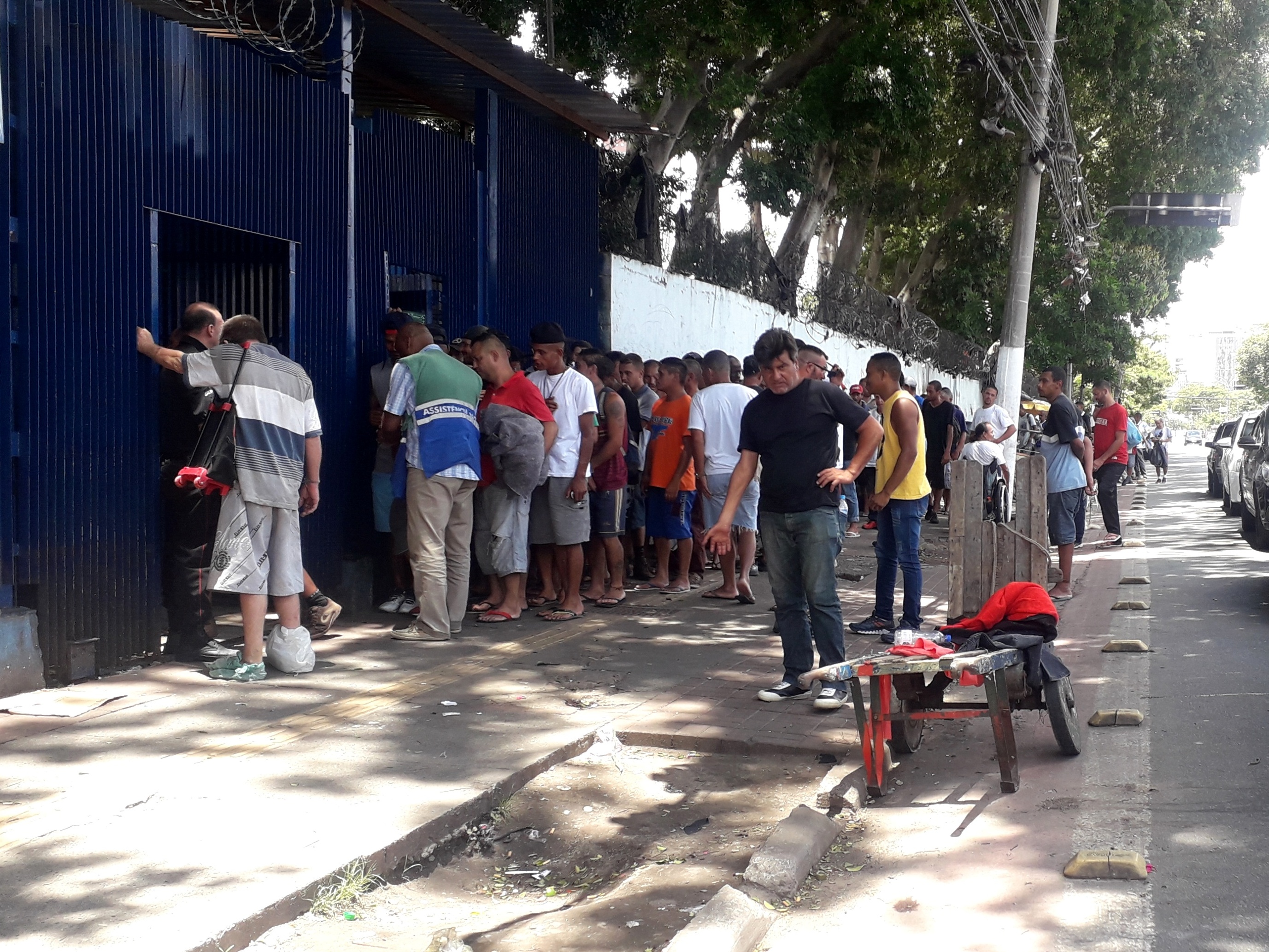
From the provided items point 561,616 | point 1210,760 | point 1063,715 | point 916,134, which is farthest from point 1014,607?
point 916,134

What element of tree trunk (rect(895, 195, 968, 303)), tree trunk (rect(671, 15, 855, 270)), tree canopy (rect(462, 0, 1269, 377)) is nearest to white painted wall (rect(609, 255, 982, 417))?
tree canopy (rect(462, 0, 1269, 377))

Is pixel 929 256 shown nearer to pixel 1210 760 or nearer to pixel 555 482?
pixel 555 482

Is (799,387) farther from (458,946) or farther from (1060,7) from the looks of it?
(1060,7)

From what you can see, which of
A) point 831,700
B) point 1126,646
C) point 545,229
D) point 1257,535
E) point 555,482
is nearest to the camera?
point 831,700

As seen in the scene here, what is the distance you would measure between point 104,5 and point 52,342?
1758 mm

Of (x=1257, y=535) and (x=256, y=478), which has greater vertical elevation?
(x=256, y=478)

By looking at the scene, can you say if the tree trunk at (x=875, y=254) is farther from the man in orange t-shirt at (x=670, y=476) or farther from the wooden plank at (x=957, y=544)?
the wooden plank at (x=957, y=544)

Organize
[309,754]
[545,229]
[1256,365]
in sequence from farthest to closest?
[1256,365]
[545,229]
[309,754]

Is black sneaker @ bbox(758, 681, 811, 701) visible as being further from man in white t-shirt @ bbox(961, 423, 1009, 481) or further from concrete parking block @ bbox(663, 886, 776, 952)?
man in white t-shirt @ bbox(961, 423, 1009, 481)

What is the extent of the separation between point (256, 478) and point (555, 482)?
250cm

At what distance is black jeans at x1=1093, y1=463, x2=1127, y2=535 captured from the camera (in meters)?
13.4

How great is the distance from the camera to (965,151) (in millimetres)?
22406

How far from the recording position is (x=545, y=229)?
11414 millimetres

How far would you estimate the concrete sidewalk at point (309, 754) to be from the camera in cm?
369
